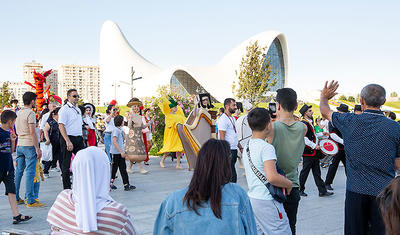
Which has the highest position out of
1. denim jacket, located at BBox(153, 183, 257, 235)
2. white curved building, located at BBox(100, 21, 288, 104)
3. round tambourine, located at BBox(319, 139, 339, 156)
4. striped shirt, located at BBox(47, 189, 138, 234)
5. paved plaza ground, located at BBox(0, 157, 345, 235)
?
white curved building, located at BBox(100, 21, 288, 104)

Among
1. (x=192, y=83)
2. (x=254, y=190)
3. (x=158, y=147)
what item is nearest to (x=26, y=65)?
(x=192, y=83)

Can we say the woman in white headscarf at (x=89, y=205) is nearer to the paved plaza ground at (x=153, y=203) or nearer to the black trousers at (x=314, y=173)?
the paved plaza ground at (x=153, y=203)

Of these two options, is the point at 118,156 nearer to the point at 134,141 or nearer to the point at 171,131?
the point at 134,141

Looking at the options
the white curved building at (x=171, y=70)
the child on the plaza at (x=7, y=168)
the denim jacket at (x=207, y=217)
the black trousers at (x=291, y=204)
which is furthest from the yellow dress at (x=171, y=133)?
the white curved building at (x=171, y=70)

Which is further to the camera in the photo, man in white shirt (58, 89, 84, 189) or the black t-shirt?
Answer: man in white shirt (58, 89, 84, 189)

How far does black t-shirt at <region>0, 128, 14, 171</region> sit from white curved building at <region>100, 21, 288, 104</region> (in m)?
41.5

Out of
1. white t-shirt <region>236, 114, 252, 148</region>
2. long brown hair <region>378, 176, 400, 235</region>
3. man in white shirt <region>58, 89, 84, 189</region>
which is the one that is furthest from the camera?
white t-shirt <region>236, 114, 252, 148</region>

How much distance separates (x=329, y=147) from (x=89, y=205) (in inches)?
227

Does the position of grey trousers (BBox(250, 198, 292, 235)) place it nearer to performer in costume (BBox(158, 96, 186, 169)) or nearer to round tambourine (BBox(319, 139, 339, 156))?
round tambourine (BBox(319, 139, 339, 156))

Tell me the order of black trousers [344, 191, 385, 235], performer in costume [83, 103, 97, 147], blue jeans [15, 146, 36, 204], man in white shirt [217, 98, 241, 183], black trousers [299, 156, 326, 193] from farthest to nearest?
performer in costume [83, 103, 97, 147]
man in white shirt [217, 98, 241, 183]
black trousers [299, 156, 326, 193]
blue jeans [15, 146, 36, 204]
black trousers [344, 191, 385, 235]

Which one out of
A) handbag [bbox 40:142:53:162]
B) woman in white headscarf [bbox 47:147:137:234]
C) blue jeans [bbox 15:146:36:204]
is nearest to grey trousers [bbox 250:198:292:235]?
woman in white headscarf [bbox 47:147:137:234]

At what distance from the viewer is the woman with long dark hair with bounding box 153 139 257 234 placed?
73.6 inches

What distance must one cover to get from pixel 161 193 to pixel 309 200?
2646 millimetres

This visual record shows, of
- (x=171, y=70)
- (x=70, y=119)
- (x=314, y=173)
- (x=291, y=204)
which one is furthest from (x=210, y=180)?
(x=171, y=70)
